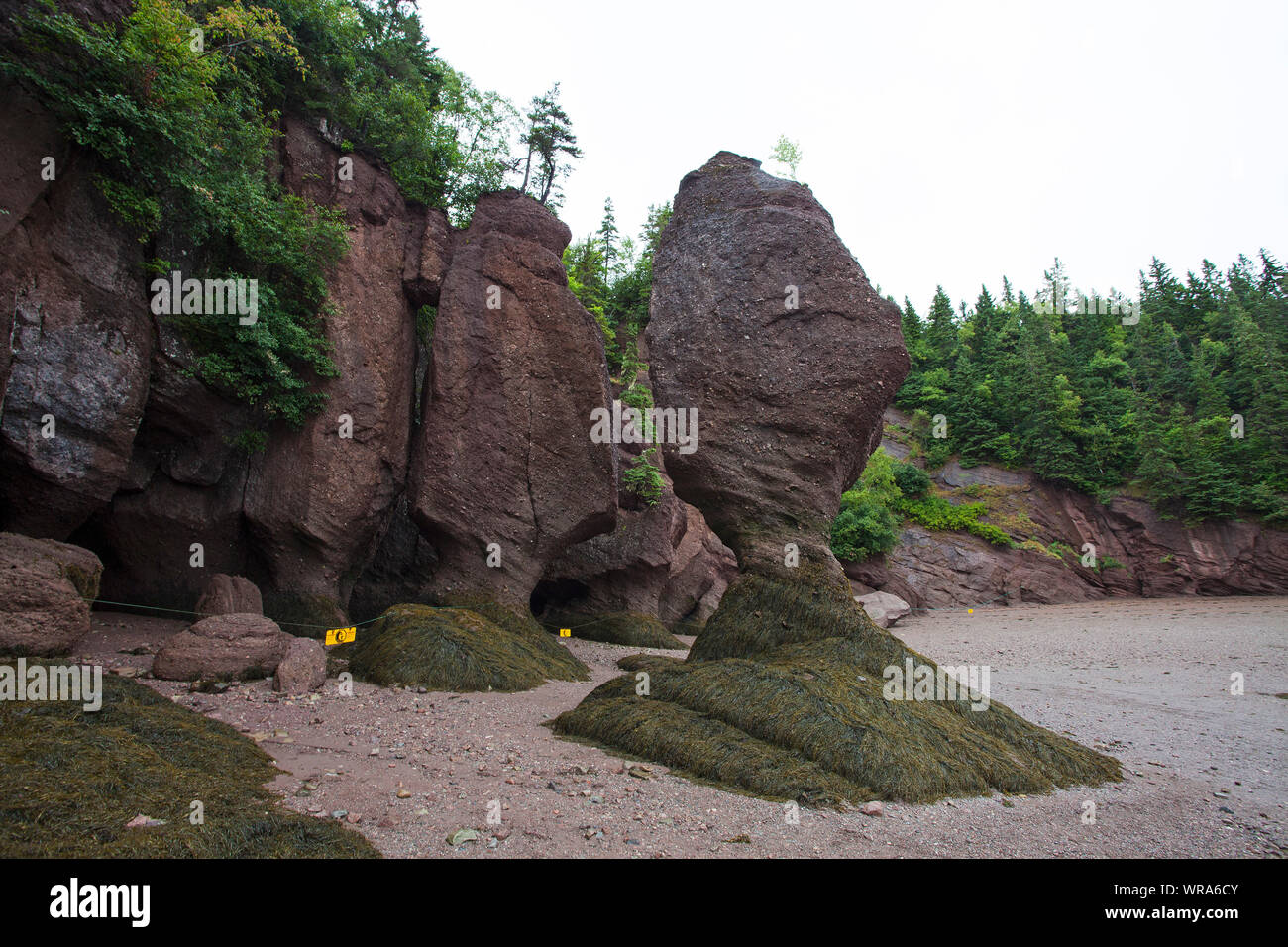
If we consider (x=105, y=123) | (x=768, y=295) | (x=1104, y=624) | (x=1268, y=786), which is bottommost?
(x=1104, y=624)

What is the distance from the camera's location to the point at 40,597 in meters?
7.02

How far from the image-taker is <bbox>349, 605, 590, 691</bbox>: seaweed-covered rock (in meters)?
9.00

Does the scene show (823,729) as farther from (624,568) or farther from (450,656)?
(624,568)

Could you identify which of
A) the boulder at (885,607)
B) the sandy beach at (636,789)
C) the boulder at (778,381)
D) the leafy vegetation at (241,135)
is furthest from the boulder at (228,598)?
the boulder at (885,607)

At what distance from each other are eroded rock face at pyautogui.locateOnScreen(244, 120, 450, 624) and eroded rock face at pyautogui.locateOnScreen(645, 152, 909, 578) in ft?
22.3

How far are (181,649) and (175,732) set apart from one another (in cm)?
315

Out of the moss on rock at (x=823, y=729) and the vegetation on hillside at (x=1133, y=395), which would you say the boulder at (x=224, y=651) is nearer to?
the moss on rock at (x=823, y=729)

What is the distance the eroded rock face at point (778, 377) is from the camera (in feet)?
29.7

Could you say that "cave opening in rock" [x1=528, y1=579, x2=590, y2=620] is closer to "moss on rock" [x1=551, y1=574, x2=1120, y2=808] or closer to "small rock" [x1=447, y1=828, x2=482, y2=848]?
"moss on rock" [x1=551, y1=574, x2=1120, y2=808]

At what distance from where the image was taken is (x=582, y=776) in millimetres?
5078

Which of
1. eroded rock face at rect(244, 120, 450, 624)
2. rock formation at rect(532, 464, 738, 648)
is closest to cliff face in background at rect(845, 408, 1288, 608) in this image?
rock formation at rect(532, 464, 738, 648)
